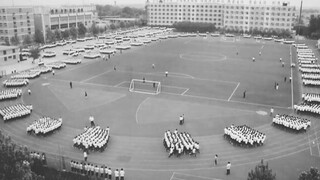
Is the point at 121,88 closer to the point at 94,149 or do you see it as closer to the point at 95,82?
the point at 95,82

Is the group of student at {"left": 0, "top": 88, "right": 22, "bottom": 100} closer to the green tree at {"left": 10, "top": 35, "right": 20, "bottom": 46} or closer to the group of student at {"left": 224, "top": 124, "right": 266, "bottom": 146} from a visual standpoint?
the group of student at {"left": 224, "top": 124, "right": 266, "bottom": 146}

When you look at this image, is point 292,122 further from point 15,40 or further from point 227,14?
point 227,14

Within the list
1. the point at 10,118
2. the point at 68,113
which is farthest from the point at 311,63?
the point at 10,118

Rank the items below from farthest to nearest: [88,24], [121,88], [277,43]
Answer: [88,24]
[277,43]
[121,88]

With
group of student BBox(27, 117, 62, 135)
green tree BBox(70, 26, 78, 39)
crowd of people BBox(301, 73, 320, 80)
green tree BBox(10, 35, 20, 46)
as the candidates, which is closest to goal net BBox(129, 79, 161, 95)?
group of student BBox(27, 117, 62, 135)

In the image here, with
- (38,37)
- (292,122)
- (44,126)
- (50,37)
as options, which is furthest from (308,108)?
(50,37)

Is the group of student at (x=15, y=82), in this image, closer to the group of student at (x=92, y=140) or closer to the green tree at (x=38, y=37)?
the group of student at (x=92, y=140)

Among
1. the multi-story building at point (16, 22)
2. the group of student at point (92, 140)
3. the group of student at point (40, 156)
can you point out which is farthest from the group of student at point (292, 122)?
the multi-story building at point (16, 22)
